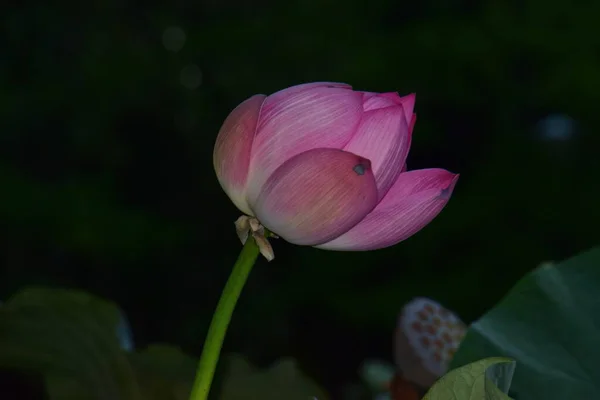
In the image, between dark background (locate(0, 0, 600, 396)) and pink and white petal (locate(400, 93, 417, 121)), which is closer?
pink and white petal (locate(400, 93, 417, 121))

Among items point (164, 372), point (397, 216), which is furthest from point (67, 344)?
point (397, 216)

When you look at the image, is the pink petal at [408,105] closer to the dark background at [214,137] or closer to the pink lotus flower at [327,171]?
the pink lotus flower at [327,171]

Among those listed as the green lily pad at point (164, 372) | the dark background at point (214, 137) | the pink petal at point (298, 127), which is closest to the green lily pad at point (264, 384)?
the green lily pad at point (164, 372)

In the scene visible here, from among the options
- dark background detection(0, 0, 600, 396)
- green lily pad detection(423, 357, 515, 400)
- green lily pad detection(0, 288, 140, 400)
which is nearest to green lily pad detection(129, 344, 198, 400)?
green lily pad detection(0, 288, 140, 400)

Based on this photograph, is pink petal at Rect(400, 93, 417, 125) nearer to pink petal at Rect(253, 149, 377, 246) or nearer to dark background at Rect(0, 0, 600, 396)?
pink petal at Rect(253, 149, 377, 246)

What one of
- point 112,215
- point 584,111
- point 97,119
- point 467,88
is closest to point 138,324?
point 112,215

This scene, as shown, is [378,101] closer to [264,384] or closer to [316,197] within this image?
[316,197]

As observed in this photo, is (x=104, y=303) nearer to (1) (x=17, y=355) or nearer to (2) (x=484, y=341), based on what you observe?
(1) (x=17, y=355)

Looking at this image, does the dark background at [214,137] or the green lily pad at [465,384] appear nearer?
the green lily pad at [465,384]
